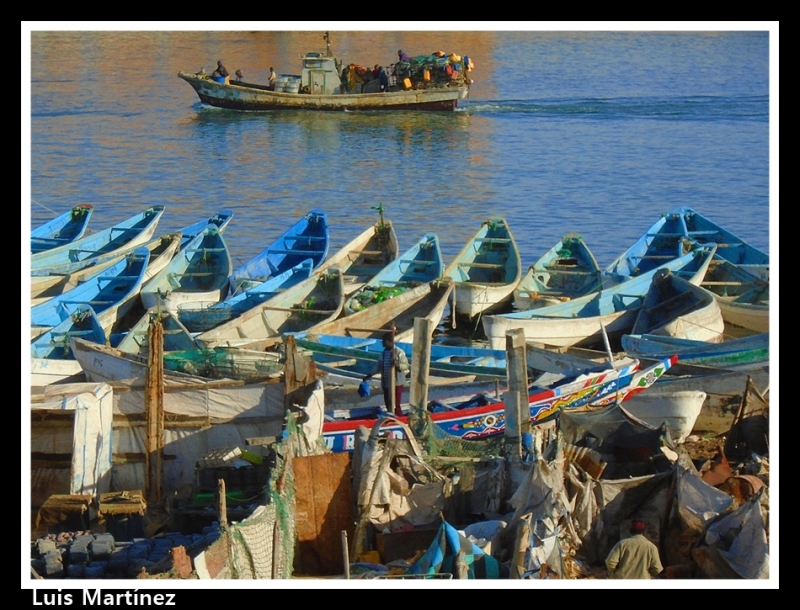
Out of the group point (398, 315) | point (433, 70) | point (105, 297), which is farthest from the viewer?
point (433, 70)

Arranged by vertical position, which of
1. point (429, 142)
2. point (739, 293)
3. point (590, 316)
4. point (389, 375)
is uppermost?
point (429, 142)

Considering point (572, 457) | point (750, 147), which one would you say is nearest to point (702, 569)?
point (572, 457)

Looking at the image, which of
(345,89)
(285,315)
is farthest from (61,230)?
(345,89)

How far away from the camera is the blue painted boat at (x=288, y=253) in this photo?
24.0m

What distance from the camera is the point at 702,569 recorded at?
13.4 m

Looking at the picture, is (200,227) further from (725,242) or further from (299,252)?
(725,242)

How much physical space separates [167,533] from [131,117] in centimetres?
3115

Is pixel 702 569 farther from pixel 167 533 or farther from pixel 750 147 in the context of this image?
pixel 750 147

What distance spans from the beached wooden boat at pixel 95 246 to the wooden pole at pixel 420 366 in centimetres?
1053

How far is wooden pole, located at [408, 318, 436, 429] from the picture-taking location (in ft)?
51.3

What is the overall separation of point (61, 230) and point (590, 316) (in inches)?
421

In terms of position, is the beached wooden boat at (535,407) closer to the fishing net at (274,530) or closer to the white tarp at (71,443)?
the fishing net at (274,530)

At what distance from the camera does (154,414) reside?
1574 cm

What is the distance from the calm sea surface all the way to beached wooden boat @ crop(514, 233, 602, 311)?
493cm
